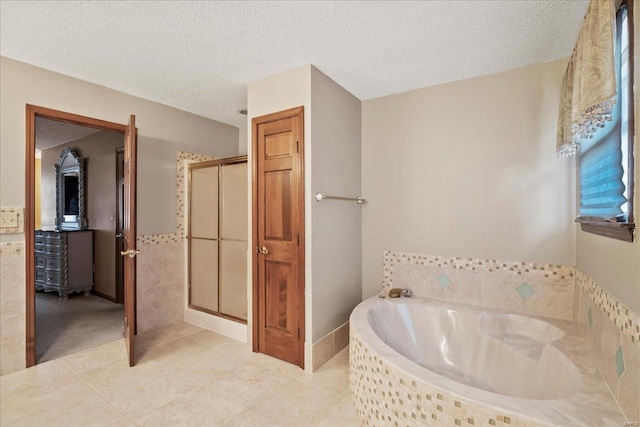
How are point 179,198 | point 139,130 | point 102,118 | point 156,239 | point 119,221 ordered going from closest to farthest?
point 102,118 < point 139,130 < point 156,239 < point 179,198 < point 119,221

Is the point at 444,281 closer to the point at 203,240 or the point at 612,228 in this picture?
the point at 612,228

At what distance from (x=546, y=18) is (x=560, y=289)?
5.76 ft

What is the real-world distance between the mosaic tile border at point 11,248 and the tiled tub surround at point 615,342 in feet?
11.8

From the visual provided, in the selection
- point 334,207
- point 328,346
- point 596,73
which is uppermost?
point 596,73

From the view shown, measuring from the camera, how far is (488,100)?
98.0 inches

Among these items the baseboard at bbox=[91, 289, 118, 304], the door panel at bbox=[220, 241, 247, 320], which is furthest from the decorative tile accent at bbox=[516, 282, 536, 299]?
the baseboard at bbox=[91, 289, 118, 304]

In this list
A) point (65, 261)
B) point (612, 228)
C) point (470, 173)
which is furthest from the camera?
point (65, 261)

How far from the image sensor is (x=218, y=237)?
3248 millimetres

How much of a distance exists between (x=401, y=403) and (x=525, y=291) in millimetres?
1446

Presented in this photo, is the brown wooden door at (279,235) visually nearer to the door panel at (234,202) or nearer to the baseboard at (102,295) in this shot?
the door panel at (234,202)

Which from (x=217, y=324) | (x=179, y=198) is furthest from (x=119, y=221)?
(x=217, y=324)

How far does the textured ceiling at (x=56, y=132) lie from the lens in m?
3.96

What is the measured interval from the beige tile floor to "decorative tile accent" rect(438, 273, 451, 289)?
103 centimetres

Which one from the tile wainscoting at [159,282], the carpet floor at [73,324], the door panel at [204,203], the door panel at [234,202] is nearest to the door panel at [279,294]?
the door panel at [234,202]
